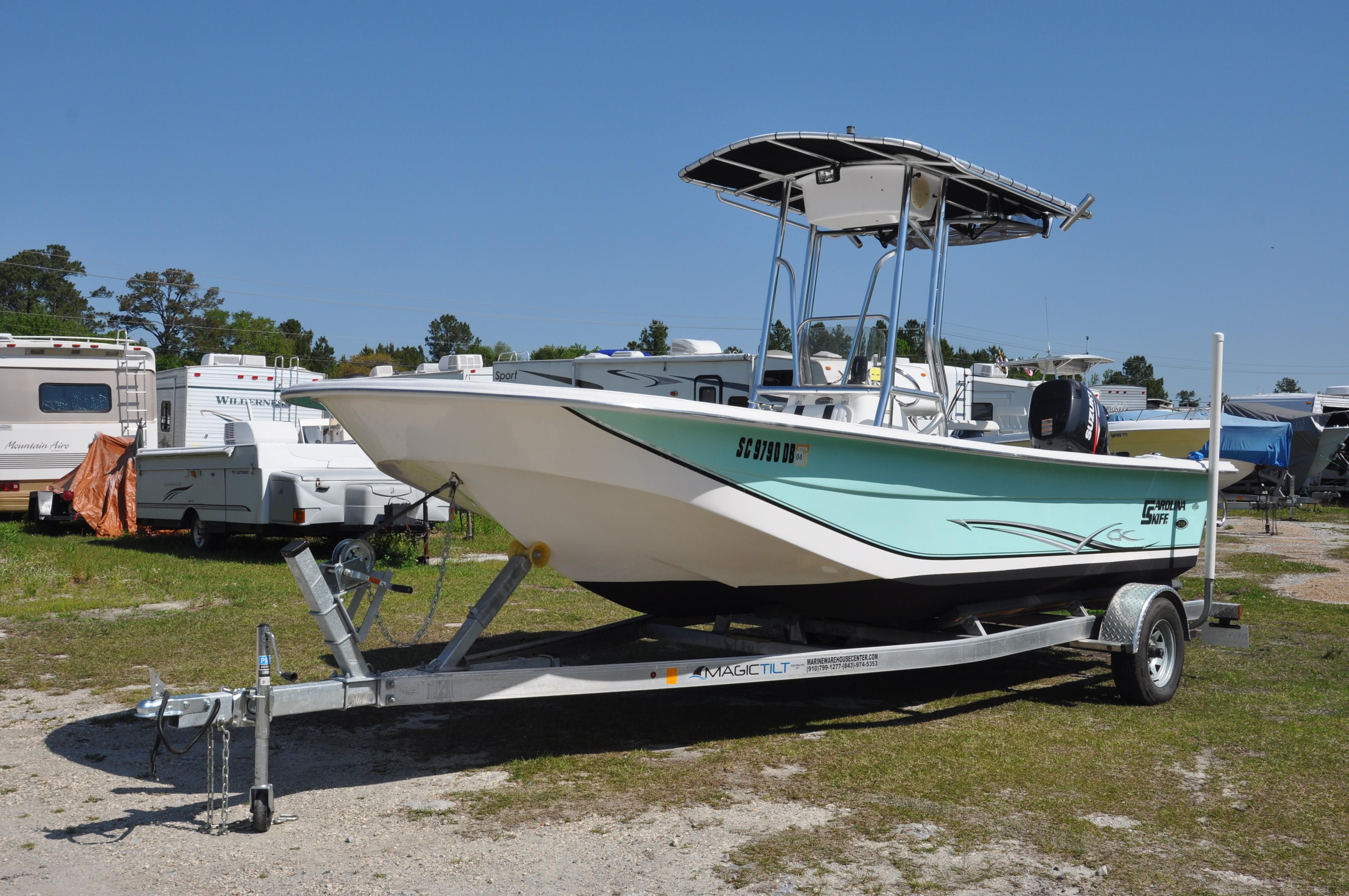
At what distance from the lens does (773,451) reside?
4484 mm

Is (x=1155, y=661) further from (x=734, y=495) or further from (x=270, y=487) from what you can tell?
(x=270, y=487)

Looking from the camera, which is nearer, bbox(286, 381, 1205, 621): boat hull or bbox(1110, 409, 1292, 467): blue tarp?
bbox(286, 381, 1205, 621): boat hull

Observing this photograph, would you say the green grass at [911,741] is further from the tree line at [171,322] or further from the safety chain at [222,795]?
the tree line at [171,322]

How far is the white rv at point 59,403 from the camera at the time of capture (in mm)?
15250

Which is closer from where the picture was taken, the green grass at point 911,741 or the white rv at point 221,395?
the green grass at point 911,741

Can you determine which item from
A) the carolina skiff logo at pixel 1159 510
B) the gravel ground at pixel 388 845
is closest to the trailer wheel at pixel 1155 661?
the carolina skiff logo at pixel 1159 510

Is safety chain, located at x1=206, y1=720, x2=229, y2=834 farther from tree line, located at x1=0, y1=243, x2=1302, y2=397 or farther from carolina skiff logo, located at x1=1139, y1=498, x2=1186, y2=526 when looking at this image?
tree line, located at x1=0, y1=243, x2=1302, y2=397

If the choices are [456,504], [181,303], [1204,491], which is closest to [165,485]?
[456,504]

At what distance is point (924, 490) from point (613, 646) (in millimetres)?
1864

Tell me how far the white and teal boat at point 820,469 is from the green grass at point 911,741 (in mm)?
639

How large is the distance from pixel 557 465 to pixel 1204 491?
4.72 m

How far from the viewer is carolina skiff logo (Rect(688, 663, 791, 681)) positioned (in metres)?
4.59

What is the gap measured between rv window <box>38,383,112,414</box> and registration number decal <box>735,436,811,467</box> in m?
14.4

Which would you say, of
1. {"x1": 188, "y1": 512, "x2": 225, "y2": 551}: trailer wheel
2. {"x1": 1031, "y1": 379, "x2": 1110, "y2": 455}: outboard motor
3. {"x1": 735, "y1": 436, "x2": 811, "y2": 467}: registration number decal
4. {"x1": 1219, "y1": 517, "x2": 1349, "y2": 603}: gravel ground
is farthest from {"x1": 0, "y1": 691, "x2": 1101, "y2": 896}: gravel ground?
{"x1": 188, "y1": 512, "x2": 225, "y2": 551}: trailer wheel
